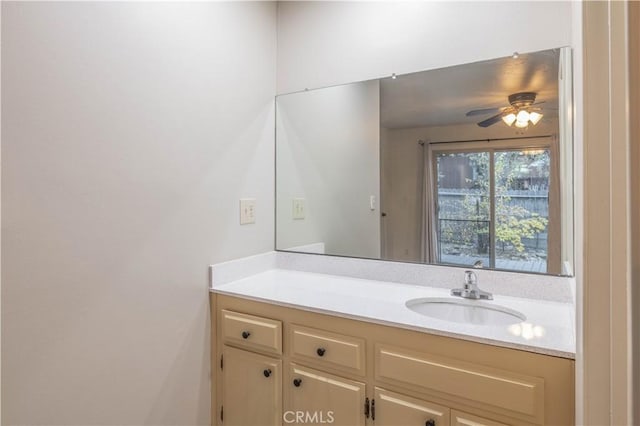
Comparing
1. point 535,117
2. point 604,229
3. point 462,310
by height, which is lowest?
point 462,310

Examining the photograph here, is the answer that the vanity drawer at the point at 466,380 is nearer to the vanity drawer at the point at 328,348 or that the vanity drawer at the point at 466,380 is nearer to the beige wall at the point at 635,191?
the vanity drawer at the point at 328,348

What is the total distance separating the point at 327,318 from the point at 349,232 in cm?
65

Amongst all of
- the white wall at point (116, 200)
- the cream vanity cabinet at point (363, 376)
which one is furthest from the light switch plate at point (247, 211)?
the cream vanity cabinet at point (363, 376)

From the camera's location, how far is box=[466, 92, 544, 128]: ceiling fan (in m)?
1.49

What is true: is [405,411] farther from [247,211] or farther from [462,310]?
[247,211]

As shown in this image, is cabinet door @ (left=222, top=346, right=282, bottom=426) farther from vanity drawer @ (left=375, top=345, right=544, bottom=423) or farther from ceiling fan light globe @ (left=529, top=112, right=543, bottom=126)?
ceiling fan light globe @ (left=529, top=112, right=543, bottom=126)

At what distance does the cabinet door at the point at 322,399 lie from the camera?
131cm

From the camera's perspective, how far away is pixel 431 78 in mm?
1691

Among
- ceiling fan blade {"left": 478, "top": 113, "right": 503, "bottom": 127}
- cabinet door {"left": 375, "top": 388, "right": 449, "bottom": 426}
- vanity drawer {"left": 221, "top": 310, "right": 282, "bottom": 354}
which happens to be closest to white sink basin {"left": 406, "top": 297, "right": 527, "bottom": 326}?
cabinet door {"left": 375, "top": 388, "right": 449, "bottom": 426}

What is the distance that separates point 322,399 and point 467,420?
0.51 meters

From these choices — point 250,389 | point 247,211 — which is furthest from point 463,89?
point 250,389

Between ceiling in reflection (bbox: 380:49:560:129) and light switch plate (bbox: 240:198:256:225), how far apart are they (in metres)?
0.77

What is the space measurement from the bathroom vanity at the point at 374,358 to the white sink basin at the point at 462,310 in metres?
0.02

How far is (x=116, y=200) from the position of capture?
127 centimetres
